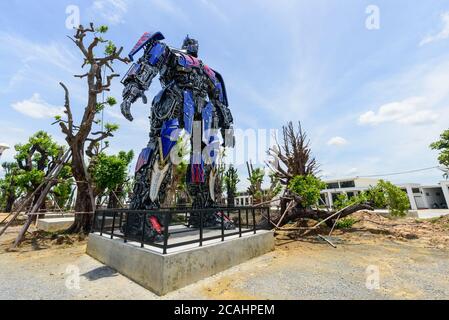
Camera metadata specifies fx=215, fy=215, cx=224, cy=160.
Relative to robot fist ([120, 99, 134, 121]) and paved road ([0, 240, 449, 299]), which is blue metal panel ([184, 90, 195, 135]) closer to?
robot fist ([120, 99, 134, 121])

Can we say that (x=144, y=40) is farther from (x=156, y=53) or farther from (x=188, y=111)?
(x=188, y=111)

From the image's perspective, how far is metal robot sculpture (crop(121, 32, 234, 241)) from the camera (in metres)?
4.96

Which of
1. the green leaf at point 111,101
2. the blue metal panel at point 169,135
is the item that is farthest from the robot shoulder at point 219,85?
the green leaf at point 111,101

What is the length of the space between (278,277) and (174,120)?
4088mm

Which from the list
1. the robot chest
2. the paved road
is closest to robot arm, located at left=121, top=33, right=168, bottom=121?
the robot chest

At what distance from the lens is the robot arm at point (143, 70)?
4969mm

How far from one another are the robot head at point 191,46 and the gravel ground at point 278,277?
5.90 meters

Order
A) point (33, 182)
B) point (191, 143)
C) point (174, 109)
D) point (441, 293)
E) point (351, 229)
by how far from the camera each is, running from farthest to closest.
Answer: point (33, 182) < point (351, 229) < point (191, 143) < point (174, 109) < point (441, 293)

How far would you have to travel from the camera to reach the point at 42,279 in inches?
159

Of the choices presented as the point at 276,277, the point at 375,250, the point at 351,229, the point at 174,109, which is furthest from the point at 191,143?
Answer: the point at 351,229

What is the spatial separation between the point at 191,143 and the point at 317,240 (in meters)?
5.21

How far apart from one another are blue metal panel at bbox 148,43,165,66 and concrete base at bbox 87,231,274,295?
13.9 feet

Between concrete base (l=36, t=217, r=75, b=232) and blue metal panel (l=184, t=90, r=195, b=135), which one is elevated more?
blue metal panel (l=184, t=90, r=195, b=135)
